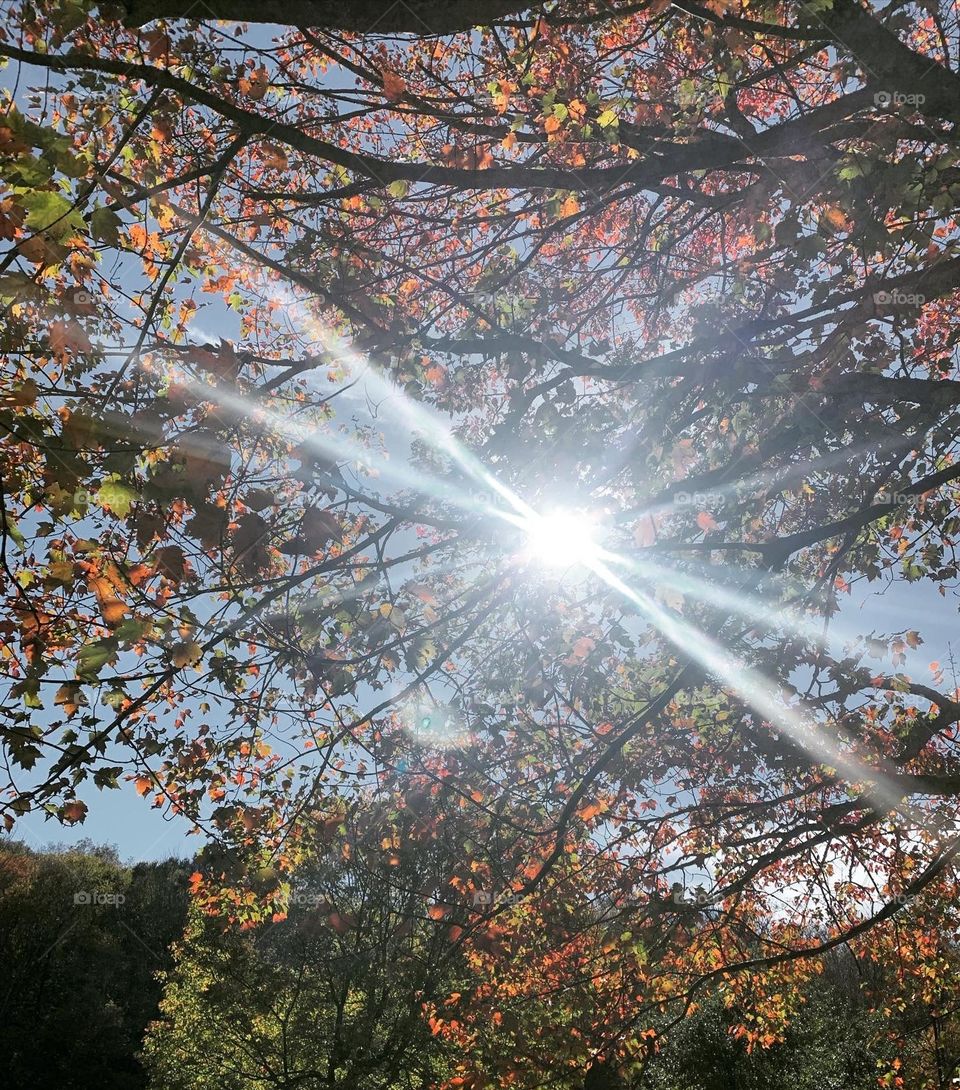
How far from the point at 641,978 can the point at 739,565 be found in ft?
12.8

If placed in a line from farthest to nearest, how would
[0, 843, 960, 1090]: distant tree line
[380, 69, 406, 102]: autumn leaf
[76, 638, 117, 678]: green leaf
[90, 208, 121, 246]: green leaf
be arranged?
[0, 843, 960, 1090]: distant tree line < [380, 69, 406, 102]: autumn leaf < [90, 208, 121, 246]: green leaf < [76, 638, 117, 678]: green leaf

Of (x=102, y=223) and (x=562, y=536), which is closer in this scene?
(x=102, y=223)

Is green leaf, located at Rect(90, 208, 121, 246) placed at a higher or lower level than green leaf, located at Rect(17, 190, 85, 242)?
higher

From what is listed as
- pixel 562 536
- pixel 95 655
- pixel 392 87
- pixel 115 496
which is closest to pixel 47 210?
pixel 115 496

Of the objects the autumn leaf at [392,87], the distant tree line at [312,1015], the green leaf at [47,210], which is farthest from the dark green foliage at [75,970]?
the autumn leaf at [392,87]

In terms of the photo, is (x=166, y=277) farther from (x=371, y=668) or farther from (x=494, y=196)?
(x=494, y=196)

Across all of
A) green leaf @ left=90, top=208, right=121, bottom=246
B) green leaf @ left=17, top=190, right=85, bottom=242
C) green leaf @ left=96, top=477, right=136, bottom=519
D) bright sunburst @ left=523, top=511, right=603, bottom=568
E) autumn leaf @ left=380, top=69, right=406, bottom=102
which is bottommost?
green leaf @ left=96, top=477, right=136, bottom=519

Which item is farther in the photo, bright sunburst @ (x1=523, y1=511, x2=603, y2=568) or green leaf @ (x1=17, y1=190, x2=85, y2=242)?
bright sunburst @ (x1=523, y1=511, x2=603, y2=568)

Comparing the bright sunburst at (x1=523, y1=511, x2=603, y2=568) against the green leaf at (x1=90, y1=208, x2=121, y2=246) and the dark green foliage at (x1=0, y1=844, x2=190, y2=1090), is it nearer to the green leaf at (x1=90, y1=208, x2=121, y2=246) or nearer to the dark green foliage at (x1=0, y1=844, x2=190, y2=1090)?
the green leaf at (x1=90, y1=208, x2=121, y2=246)

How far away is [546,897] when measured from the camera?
251 inches

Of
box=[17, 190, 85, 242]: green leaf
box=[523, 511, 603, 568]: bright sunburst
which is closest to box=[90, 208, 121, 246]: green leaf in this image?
box=[17, 190, 85, 242]: green leaf

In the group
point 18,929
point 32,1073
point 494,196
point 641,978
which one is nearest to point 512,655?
point 641,978

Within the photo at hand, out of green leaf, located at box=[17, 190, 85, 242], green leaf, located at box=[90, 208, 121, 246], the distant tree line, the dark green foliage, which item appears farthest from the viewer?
the dark green foliage

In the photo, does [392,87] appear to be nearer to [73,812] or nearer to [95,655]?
[95,655]
